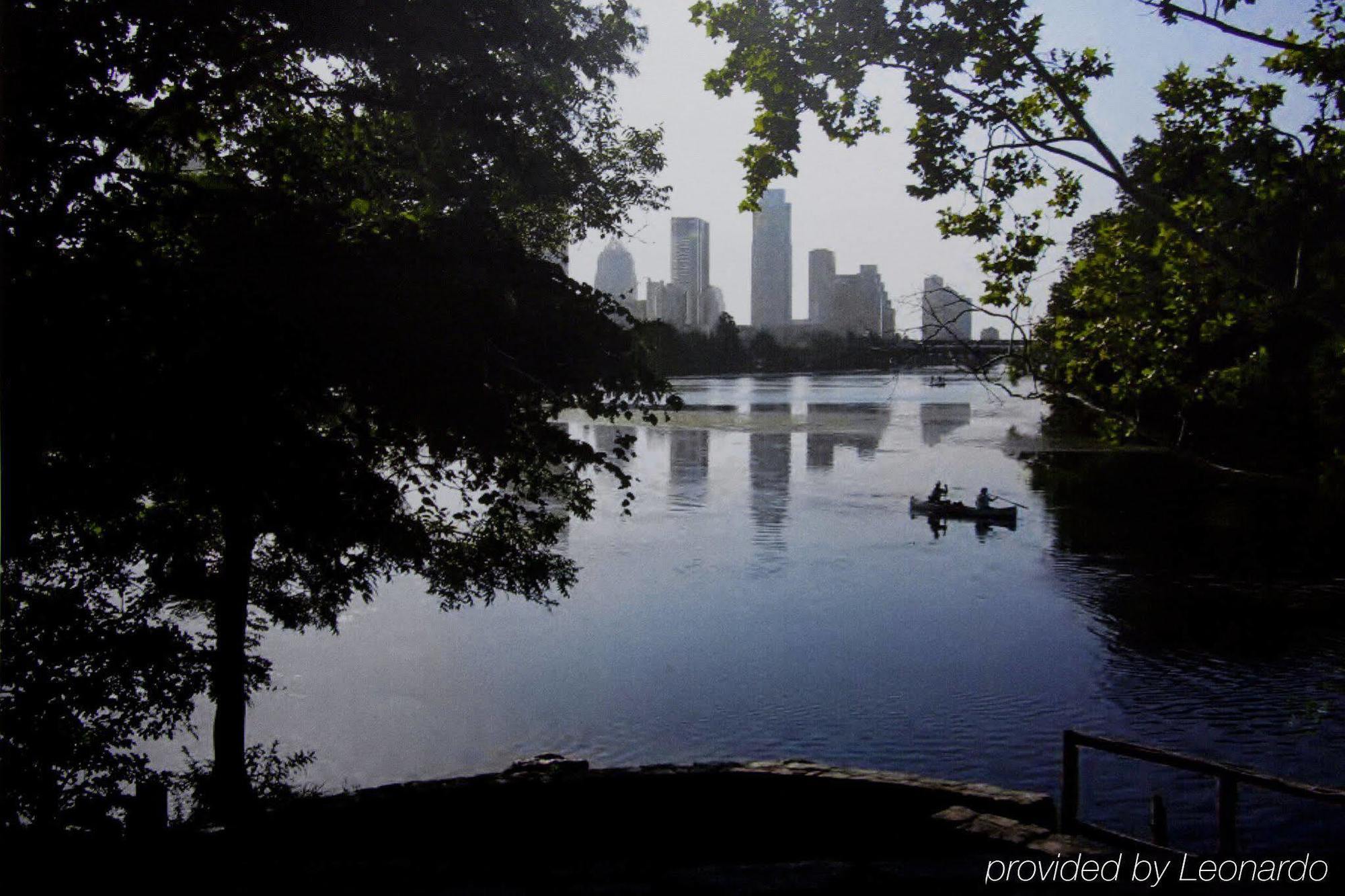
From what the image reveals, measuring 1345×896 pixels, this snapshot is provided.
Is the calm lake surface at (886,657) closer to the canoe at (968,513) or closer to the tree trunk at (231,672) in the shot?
the canoe at (968,513)

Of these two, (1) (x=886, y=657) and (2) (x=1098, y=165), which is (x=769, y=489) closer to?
(1) (x=886, y=657)

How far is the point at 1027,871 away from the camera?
24.5 feet

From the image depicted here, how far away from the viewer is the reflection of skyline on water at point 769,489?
1671 inches

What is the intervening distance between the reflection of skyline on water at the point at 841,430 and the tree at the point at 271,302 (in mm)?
52374

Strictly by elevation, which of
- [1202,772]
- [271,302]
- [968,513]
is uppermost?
[271,302]

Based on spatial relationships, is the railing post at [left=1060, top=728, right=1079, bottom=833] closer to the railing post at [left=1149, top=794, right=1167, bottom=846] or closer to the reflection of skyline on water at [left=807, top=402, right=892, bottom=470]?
the railing post at [left=1149, top=794, right=1167, bottom=846]

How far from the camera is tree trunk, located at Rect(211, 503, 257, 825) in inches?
477

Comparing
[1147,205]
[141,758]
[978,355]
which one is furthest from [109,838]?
[1147,205]

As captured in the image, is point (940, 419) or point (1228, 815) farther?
point (940, 419)

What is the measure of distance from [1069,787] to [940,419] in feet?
333

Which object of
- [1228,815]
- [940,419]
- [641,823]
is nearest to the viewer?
[1228,815]

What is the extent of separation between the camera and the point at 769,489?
55.8 meters

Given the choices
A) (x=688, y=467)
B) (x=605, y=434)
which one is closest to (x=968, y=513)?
(x=688, y=467)

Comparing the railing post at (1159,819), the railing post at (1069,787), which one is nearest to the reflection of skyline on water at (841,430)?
the railing post at (1159,819)
